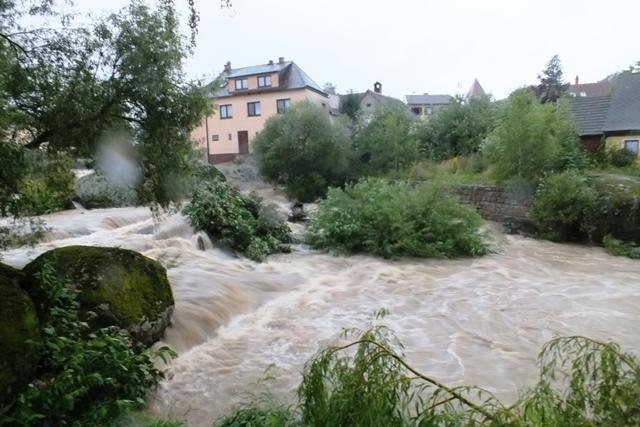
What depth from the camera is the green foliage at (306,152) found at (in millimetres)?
24625

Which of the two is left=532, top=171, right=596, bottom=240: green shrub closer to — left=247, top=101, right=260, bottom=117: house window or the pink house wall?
the pink house wall

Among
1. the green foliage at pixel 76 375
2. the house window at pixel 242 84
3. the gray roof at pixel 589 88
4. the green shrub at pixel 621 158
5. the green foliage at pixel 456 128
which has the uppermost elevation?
the gray roof at pixel 589 88

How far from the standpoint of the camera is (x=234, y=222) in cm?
1270

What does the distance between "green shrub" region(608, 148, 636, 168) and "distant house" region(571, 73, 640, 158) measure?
314 mm

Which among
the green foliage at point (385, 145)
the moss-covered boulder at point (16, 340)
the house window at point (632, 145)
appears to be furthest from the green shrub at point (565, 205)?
the moss-covered boulder at point (16, 340)

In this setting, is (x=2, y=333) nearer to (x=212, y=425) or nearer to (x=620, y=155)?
(x=212, y=425)

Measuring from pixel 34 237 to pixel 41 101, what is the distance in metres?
2.20

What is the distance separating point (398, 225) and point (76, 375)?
374 inches

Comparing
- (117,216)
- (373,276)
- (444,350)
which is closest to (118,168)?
(444,350)

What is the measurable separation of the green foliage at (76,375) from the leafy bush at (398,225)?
27.3 ft

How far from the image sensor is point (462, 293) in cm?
922

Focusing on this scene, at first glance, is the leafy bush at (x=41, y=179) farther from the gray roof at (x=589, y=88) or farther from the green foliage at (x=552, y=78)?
the gray roof at (x=589, y=88)

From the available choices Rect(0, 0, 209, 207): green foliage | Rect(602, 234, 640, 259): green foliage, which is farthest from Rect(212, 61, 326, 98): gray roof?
Rect(0, 0, 209, 207): green foliage

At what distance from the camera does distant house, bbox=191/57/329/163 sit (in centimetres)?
3794
